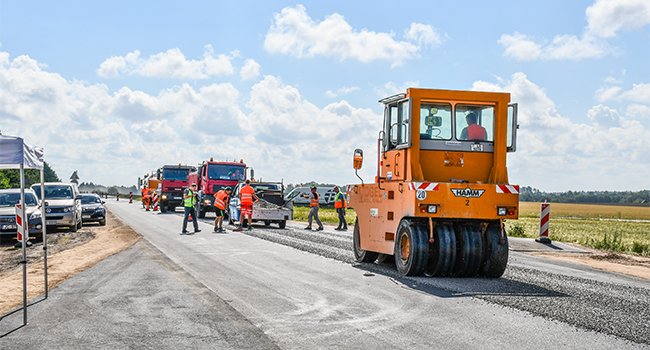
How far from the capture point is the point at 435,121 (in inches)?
549

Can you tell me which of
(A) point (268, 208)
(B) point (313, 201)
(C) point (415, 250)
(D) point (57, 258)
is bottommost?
(D) point (57, 258)

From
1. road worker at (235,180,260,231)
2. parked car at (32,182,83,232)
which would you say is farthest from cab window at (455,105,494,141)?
parked car at (32,182,83,232)

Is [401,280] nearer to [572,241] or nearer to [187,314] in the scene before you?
[187,314]

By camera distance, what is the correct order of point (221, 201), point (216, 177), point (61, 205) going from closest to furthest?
point (61, 205), point (221, 201), point (216, 177)

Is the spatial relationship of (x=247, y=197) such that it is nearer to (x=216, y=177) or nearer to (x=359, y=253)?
(x=216, y=177)

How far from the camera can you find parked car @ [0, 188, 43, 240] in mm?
21109

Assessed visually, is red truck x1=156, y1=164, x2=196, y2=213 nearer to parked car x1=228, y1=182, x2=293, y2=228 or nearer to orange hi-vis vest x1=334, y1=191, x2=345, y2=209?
parked car x1=228, y1=182, x2=293, y2=228

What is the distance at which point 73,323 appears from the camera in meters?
8.36

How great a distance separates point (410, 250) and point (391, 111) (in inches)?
118

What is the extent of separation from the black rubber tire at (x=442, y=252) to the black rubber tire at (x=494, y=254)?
68 centimetres

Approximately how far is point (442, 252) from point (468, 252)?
52cm

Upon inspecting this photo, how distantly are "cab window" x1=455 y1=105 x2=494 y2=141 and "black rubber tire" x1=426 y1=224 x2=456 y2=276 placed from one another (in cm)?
198

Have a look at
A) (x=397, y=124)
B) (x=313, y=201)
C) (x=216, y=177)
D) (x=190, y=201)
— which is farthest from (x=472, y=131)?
(x=216, y=177)

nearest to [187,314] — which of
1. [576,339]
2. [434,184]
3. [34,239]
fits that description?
[576,339]
